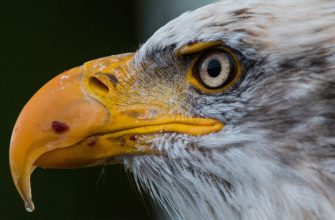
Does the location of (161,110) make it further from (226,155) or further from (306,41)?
(306,41)

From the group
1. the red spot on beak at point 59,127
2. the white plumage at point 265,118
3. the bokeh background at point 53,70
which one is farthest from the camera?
the bokeh background at point 53,70

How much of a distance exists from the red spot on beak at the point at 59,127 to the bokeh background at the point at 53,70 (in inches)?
151

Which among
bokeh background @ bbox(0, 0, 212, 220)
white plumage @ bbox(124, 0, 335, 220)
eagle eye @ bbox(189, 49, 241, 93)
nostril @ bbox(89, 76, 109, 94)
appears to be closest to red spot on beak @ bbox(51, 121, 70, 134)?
nostril @ bbox(89, 76, 109, 94)

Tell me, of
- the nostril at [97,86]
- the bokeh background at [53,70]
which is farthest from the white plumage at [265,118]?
the bokeh background at [53,70]

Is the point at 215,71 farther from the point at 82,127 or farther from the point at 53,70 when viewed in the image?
the point at 53,70

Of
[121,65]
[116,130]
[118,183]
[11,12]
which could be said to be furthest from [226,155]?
[11,12]

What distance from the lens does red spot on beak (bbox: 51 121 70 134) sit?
9.55 feet

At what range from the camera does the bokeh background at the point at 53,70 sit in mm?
6801

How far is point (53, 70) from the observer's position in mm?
6699

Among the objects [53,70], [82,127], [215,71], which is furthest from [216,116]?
[53,70]

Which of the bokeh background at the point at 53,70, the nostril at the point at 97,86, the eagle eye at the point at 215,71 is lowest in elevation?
the bokeh background at the point at 53,70

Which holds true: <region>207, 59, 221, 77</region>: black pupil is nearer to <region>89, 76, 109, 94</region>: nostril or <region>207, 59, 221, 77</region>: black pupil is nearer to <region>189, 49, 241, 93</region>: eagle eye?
<region>189, 49, 241, 93</region>: eagle eye

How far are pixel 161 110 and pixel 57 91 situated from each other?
394 mm

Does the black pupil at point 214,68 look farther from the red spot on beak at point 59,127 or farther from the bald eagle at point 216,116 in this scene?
the red spot on beak at point 59,127
